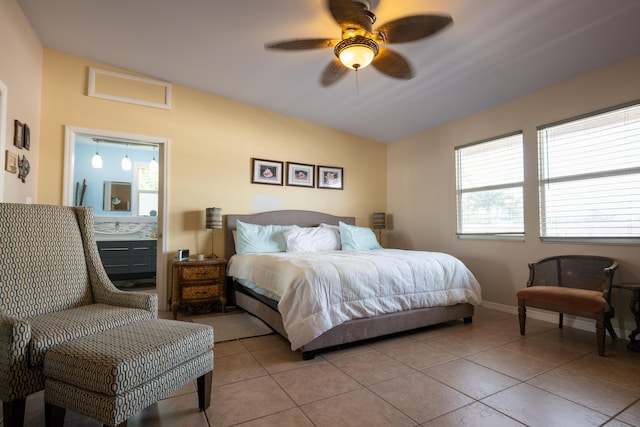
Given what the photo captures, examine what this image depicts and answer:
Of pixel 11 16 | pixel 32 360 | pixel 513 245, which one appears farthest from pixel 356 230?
pixel 11 16

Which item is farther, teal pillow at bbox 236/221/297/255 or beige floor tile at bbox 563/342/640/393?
teal pillow at bbox 236/221/297/255

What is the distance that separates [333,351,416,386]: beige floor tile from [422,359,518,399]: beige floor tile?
8.3 inches

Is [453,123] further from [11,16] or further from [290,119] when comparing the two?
[11,16]

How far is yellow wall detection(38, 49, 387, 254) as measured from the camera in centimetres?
351

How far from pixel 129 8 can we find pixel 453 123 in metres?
4.05

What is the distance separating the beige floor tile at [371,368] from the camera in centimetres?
221

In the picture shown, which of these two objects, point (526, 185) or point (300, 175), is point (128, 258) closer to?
point (300, 175)

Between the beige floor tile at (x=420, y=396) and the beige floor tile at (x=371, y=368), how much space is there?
0.07 metres

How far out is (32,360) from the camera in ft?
4.83

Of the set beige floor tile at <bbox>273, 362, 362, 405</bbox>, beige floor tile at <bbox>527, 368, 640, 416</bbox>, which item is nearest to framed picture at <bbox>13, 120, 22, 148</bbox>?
beige floor tile at <bbox>273, 362, 362, 405</bbox>

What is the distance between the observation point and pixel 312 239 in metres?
4.34

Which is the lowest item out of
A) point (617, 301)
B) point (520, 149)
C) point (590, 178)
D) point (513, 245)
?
point (617, 301)

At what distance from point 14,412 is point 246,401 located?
3.56 feet

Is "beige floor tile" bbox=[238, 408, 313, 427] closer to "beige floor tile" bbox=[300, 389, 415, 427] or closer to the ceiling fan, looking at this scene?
"beige floor tile" bbox=[300, 389, 415, 427]
